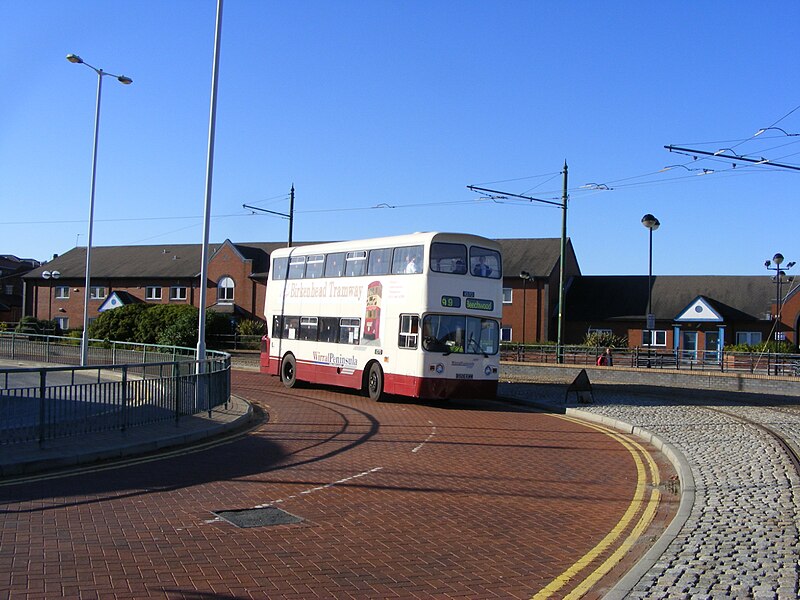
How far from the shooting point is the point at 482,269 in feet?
70.6

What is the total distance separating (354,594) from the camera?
6.00 m

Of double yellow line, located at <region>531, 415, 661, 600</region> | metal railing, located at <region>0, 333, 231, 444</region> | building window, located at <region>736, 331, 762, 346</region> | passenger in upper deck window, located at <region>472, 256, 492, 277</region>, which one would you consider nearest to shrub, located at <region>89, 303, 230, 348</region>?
passenger in upper deck window, located at <region>472, 256, 492, 277</region>

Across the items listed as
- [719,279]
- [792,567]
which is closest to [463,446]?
[792,567]

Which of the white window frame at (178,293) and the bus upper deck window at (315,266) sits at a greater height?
the white window frame at (178,293)

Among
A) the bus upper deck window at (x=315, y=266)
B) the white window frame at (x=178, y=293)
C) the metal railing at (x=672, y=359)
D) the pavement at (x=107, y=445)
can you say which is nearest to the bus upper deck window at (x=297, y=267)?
the bus upper deck window at (x=315, y=266)

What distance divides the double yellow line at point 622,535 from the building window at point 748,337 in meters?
40.3

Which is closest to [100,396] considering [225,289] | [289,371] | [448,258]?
[448,258]

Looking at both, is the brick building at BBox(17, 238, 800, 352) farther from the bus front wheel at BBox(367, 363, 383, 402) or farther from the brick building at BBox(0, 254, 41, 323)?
the bus front wheel at BBox(367, 363, 383, 402)

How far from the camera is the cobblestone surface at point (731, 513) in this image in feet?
20.0

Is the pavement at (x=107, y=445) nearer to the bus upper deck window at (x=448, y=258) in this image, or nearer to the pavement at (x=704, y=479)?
the pavement at (x=704, y=479)

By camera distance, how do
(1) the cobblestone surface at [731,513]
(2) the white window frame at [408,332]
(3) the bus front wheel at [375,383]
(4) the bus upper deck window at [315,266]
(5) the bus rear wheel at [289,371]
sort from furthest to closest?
1. (5) the bus rear wheel at [289,371]
2. (4) the bus upper deck window at [315,266]
3. (3) the bus front wheel at [375,383]
4. (2) the white window frame at [408,332]
5. (1) the cobblestone surface at [731,513]

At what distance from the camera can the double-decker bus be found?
20.8 meters

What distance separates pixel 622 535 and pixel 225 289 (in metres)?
56.3

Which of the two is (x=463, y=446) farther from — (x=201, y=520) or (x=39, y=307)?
(x=39, y=307)
